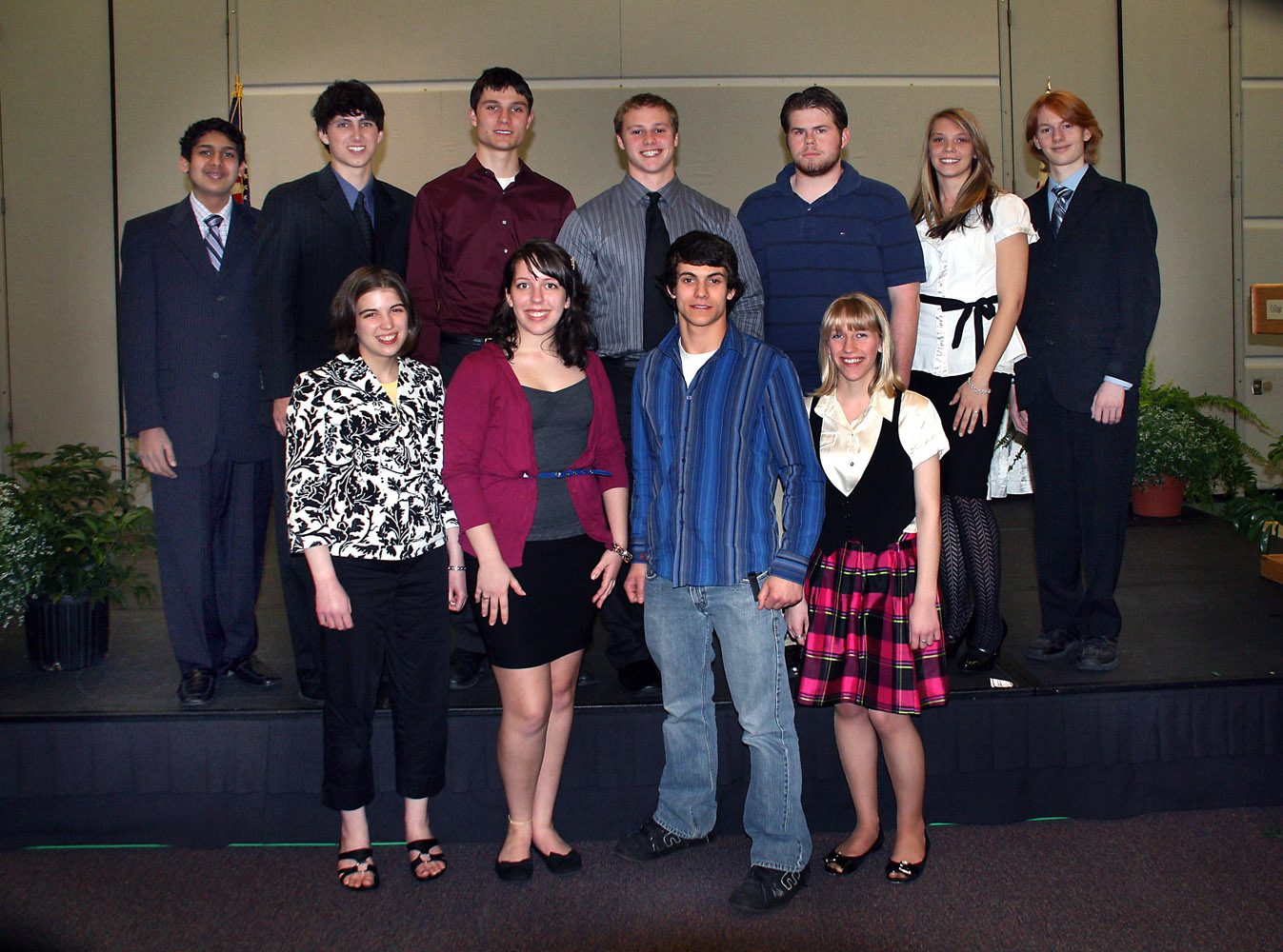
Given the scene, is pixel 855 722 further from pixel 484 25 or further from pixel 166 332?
pixel 484 25

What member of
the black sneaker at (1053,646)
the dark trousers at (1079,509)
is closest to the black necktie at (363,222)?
the dark trousers at (1079,509)

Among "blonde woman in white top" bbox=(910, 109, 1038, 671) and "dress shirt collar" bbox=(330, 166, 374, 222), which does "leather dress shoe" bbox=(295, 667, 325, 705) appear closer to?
"dress shirt collar" bbox=(330, 166, 374, 222)

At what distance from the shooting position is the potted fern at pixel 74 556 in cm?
293

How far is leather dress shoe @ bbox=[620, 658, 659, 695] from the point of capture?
2.59 metres

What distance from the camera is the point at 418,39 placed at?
5.59m

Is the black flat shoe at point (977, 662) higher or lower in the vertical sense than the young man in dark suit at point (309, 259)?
lower

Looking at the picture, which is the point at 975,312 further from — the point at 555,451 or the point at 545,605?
the point at 545,605

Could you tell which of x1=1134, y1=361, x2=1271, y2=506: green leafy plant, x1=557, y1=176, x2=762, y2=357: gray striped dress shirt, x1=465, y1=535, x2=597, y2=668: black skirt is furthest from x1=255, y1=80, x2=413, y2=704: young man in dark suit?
x1=1134, y1=361, x2=1271, y2=506: green leafy plant

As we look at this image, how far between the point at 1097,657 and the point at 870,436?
3.54ft

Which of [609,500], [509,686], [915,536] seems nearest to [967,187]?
[915,536]

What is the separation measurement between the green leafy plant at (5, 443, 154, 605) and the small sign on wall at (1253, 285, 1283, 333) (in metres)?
3.40

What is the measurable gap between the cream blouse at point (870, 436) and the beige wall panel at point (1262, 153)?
16.6 feet

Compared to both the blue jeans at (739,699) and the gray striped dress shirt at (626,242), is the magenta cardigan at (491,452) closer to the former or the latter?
the blue jeans at (739,699)

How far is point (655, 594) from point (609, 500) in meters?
0.24
